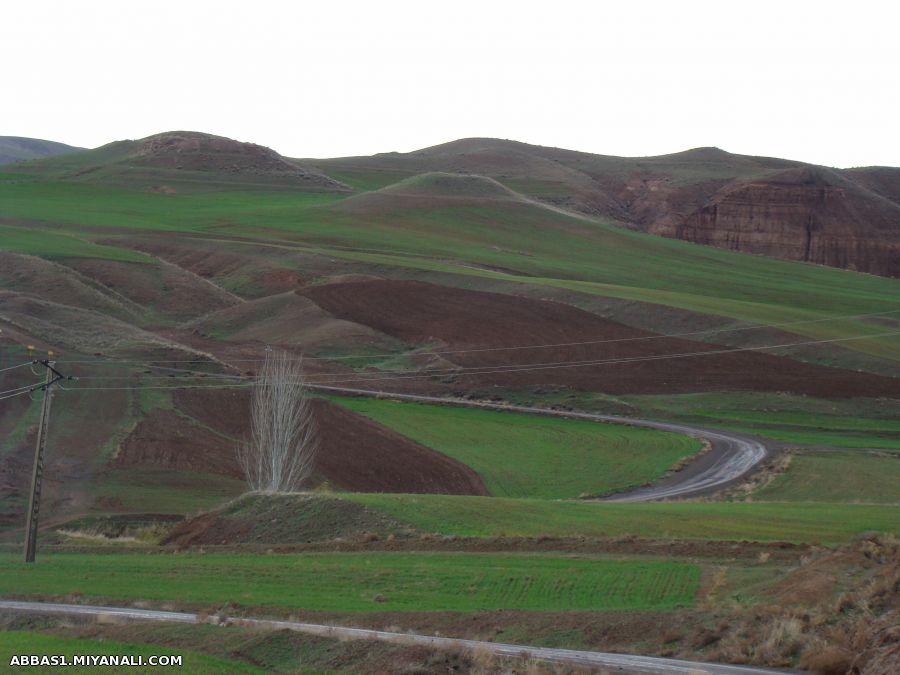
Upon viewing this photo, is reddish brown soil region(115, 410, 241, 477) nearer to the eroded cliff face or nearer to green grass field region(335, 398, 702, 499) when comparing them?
green grass field region(335, 398, 702, 499)

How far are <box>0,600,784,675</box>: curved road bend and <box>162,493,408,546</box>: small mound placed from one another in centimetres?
755

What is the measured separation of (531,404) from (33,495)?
117 feet

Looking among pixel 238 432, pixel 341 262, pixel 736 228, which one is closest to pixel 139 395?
Answer: pixel 238 432

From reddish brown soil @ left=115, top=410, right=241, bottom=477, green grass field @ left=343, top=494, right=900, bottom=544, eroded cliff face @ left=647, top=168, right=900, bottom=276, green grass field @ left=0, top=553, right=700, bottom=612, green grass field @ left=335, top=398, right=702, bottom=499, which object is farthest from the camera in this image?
eroded cliff face @ left=647, top=168, right=900, bottom=276

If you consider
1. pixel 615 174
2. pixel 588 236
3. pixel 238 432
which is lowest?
pixel 238 432

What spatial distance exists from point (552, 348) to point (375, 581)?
150ft

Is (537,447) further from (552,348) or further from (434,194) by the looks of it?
(434,194)

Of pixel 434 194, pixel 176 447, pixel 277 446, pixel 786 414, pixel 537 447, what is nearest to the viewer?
pixel 277 446

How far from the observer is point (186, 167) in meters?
148

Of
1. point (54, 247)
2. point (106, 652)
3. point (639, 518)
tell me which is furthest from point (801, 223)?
point (106, 652)

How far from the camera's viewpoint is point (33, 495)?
26.7 metres

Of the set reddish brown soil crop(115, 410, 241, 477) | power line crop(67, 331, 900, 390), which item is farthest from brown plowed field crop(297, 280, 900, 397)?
reddish brown soil crop(115, 410, 241, 477)

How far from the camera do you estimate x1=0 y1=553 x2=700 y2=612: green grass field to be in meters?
20.3

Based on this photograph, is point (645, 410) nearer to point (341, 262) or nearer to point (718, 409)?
point (718, 409)
